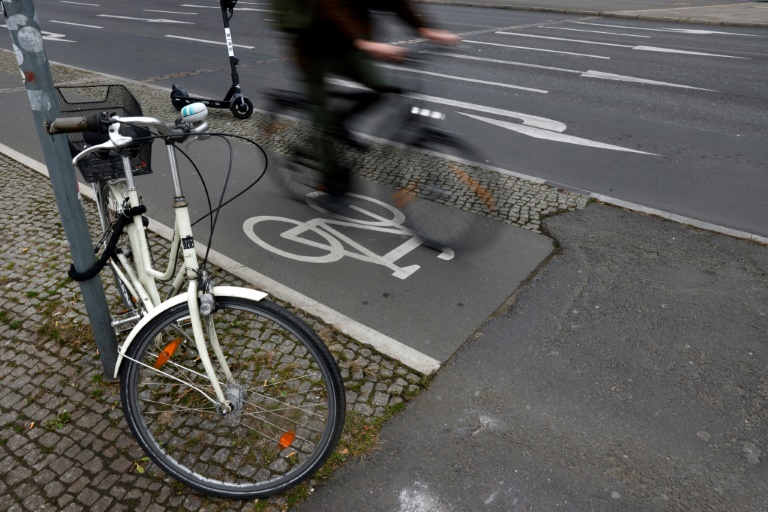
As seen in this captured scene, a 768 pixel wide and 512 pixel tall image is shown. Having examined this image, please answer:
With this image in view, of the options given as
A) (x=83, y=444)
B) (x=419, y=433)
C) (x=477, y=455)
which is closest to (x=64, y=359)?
(x=83, y=444)

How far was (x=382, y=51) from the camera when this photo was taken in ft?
15.2

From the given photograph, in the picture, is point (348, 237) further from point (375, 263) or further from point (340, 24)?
point (340, 24)

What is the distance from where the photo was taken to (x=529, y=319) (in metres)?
4.45

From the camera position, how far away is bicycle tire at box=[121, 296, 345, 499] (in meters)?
2.92

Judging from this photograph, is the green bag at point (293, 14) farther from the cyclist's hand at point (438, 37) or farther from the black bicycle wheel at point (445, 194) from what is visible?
the black bicycle wheel at point (445, 194)

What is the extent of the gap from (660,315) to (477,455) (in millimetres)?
1993

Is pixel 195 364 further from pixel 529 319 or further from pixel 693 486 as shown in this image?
pixel 693 486

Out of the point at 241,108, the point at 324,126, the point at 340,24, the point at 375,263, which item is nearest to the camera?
the point at 340,24

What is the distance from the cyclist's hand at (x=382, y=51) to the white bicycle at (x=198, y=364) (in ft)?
6.31

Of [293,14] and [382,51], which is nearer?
[382,51]

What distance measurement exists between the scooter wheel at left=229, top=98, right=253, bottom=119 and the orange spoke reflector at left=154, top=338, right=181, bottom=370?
21.0 ft

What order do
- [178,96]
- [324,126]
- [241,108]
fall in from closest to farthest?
[324,126], [178,96], [241,108]

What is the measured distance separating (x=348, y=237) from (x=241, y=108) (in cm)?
420

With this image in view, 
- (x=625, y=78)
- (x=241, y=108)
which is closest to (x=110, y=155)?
(x=241, y=108)
